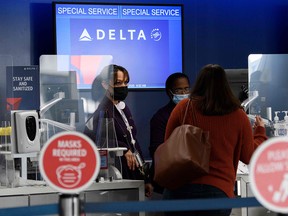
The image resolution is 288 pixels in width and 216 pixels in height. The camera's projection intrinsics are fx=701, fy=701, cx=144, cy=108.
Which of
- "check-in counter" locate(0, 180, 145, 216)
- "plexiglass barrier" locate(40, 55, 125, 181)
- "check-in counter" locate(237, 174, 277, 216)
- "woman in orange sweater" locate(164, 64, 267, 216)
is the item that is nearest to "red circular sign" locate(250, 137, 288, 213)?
"woman in orange sweater" locate(164, 64, 267, 216)

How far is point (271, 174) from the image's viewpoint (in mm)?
2141

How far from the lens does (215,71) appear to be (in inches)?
149

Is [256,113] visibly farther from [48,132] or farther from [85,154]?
[85,154]

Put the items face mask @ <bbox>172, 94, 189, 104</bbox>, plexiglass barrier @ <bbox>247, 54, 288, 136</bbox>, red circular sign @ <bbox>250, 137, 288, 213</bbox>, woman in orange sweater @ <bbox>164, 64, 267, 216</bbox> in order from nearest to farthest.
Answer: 1. red circular sign @ <bbox>250, 137, 288, 213</bbox>
2. woman in orange sweater @ <bbox>164, 64, 267, 216</bbox>
3. face mask @ <bbox>172, 94, 189, 104</bbox>
4. plexiglass barrier @ <bbox>247, 54, 288, 136</bbox>

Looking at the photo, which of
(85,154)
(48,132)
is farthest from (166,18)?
(85,154)

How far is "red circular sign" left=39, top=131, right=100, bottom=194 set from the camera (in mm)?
2207

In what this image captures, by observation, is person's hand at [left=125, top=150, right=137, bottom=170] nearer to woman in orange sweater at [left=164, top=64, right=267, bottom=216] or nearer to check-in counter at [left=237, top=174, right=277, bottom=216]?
check-in counter at [left=237, top=174, right=277, bottom=216]

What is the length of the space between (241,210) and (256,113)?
2.62 ft

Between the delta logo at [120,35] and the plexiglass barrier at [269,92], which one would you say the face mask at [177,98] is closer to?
the plexiglass barrier at [269,92]

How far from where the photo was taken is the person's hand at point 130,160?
16.3 feet

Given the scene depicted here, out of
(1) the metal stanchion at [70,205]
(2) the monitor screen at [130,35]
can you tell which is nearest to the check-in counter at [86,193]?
(1) the metal stanchion at [70,205]

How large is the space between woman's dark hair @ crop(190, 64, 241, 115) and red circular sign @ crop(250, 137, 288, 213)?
1.49 m

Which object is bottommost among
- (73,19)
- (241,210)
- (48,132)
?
(241,210)

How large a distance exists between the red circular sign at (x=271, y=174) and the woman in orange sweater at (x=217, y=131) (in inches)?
55.8
